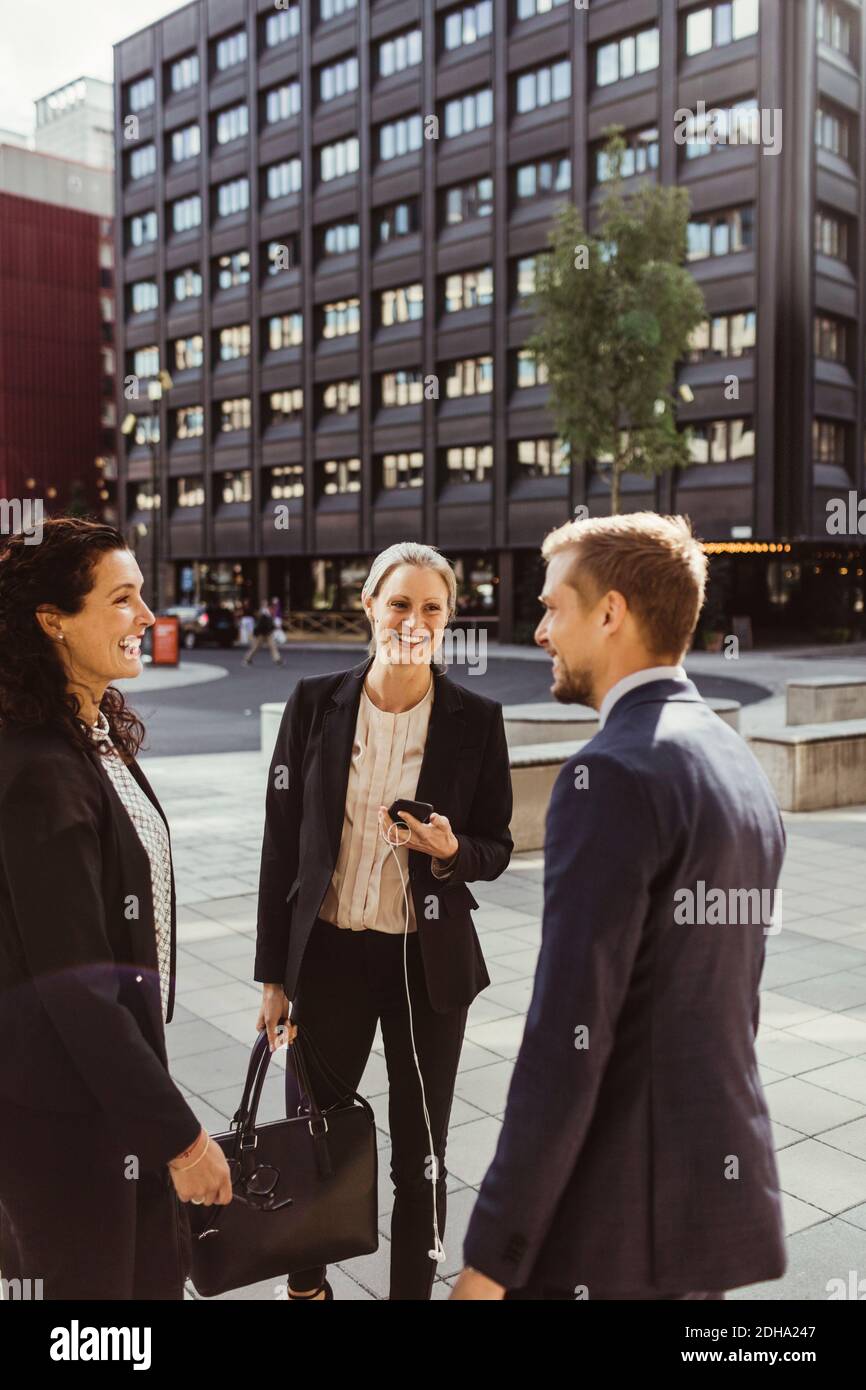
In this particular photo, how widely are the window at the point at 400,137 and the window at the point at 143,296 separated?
1562 centimetres

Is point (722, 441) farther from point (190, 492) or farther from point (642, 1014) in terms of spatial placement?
point (642, 1014)

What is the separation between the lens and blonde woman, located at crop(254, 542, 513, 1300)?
10.3ft

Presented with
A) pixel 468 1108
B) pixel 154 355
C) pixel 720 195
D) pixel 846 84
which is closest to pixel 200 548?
A: pixel 154 355

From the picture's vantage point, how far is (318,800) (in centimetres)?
320

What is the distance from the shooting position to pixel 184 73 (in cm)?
5816

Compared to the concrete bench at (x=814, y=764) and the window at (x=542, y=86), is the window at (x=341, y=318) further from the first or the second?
the concrete bench at (x=814, y=764)

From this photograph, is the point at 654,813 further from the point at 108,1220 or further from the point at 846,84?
the point at 846,84

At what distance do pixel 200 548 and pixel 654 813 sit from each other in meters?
57.3

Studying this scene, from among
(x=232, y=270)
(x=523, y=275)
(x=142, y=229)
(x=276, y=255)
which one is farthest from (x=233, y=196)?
(x=523, y=275)

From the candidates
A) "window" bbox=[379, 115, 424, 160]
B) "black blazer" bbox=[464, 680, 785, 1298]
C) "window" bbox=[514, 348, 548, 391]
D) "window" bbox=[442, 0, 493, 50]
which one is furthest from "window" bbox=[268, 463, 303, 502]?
"black blazer" bbox=[464, 680, 785, 1298]

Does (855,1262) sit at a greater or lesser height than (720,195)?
lesser

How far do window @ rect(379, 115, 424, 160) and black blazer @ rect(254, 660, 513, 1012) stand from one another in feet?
162

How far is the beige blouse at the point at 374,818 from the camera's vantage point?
3143 millimetres

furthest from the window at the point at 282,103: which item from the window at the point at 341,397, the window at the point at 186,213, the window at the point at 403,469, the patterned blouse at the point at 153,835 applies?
the patterned blouse at the point at 153,835
